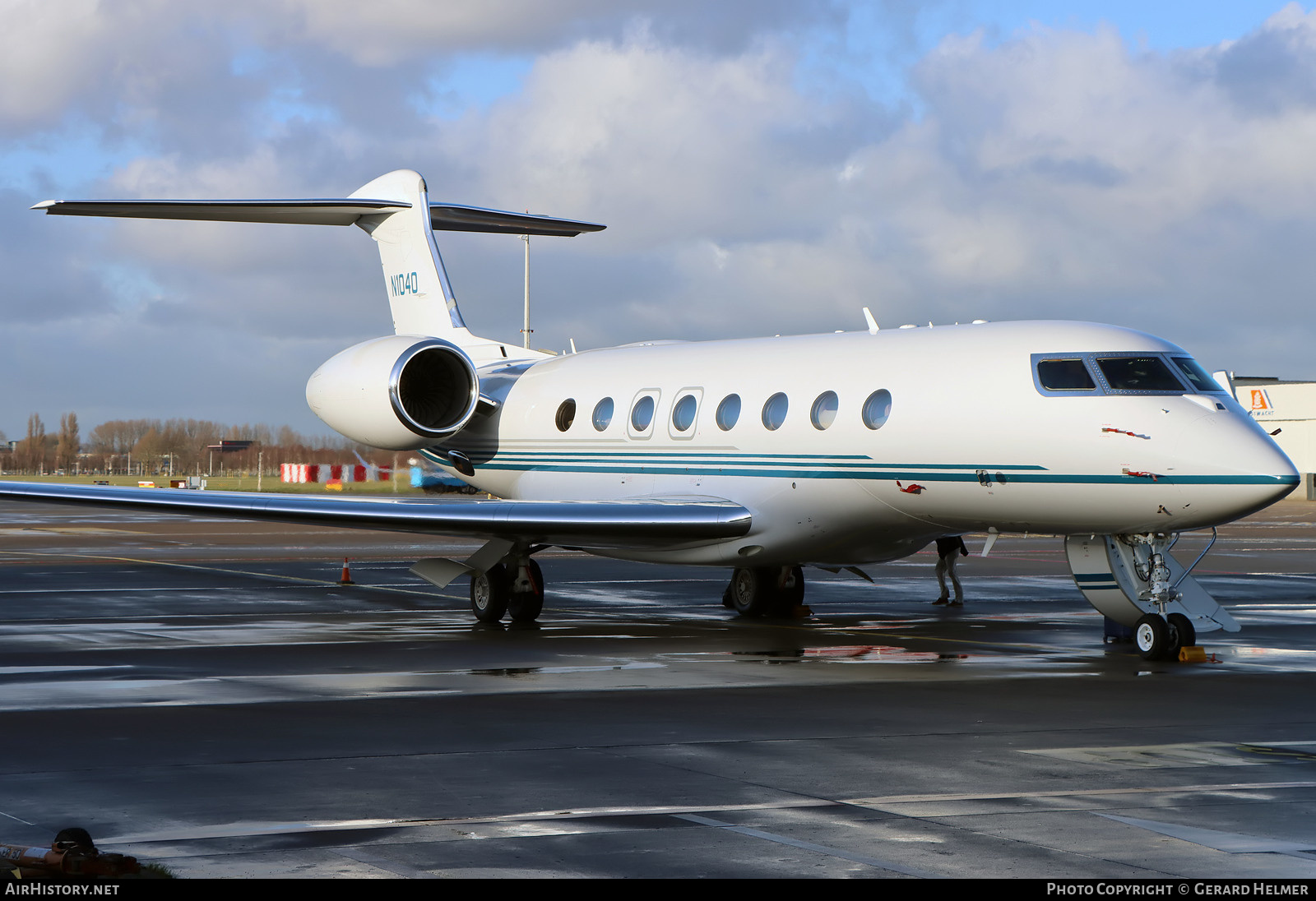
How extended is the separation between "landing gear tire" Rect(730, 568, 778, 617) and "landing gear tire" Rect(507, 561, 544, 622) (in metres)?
2.67

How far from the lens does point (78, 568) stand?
2725 centimetres

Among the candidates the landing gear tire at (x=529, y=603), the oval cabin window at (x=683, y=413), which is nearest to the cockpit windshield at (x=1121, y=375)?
the oval cabin window at (x=683, y=413)

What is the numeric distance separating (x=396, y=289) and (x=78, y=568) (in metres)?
8.85

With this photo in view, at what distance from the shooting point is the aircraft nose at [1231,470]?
13.0 metres

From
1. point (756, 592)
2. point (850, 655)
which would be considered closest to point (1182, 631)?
point (850, 655)

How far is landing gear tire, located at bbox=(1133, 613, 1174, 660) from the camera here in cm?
1375

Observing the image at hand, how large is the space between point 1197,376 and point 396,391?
941 cm

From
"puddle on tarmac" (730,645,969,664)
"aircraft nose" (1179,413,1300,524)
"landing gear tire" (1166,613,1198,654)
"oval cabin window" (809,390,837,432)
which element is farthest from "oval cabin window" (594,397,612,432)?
"aircraft nose" (1179,413,1300,524)

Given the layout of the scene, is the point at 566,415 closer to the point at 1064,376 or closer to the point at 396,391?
the point at 396,391

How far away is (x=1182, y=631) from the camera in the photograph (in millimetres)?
13789

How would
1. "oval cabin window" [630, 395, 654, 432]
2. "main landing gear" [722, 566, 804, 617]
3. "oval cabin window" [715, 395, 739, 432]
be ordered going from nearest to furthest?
"oval cabin window" [715, 395, 739, 432]
"oval cabin window" [630, 395, 654, 432]
"main landing gear" [722, 566, 804, 617]

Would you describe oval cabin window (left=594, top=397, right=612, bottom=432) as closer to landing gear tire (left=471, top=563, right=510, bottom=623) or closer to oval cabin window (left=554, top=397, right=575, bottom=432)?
oval cabin window (left=554, top=397, right=575, bottom=432)
